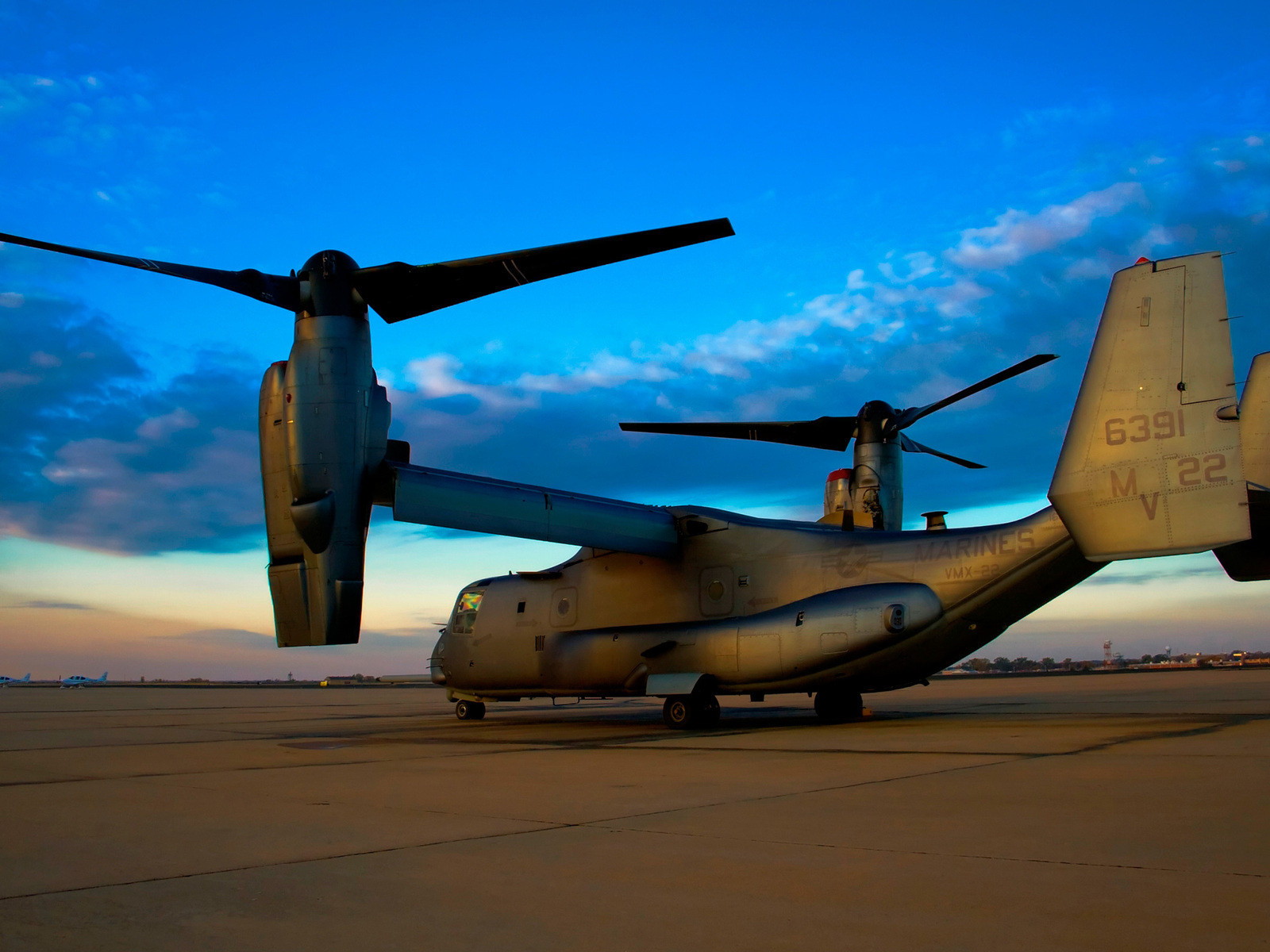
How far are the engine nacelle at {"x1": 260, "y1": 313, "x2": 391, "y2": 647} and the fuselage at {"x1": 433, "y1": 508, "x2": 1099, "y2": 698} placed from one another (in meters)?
5.42

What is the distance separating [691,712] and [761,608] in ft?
6.87


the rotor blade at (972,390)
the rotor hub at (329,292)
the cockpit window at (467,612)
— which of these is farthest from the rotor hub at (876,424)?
the rotor hub at (329,292)

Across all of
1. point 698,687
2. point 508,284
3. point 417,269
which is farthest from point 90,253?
point 698,687

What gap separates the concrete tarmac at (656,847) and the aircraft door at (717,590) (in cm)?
533

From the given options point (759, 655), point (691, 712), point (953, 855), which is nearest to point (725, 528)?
point (759, 655)

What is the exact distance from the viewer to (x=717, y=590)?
1670 cm

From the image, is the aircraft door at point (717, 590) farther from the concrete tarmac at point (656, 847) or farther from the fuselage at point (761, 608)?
the concrete tarmac at point (656, 847)

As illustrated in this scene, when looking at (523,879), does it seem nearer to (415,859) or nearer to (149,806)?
(415,859)

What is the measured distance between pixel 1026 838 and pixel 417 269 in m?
11.3

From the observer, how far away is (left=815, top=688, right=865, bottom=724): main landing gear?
1639 cm

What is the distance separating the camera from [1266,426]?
12.5 m

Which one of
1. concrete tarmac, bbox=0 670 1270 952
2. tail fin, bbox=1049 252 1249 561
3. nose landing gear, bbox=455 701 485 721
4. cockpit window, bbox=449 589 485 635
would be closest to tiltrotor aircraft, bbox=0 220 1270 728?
tail fin, bbox=1049 252 1249 561

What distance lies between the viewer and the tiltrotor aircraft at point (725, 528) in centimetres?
1031

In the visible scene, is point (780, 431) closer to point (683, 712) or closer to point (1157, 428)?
point (683, 712)
